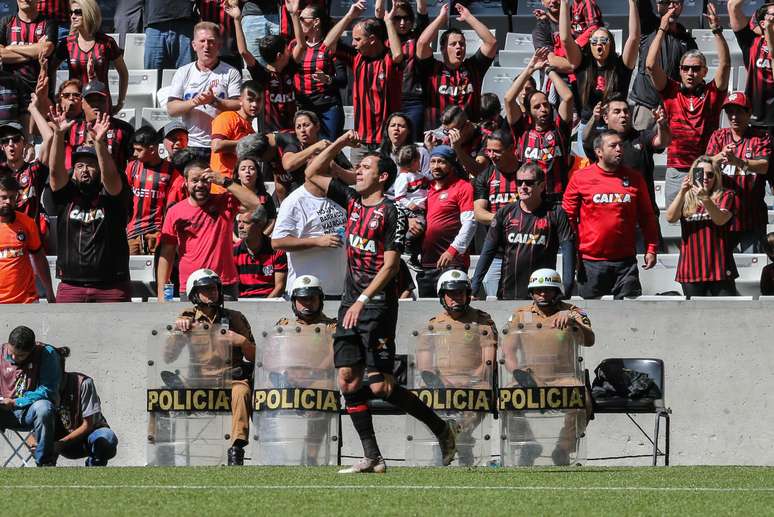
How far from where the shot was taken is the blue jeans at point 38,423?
1090 centimetres

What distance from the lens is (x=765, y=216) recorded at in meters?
13.1

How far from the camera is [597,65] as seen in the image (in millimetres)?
14461

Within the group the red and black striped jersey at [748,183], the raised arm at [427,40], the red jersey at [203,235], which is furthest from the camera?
the raised arm at [427,40]

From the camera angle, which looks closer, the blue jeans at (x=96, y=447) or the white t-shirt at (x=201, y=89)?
the blue jeans at (x=96, y=447)

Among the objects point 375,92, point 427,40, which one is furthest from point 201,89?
point 427,40

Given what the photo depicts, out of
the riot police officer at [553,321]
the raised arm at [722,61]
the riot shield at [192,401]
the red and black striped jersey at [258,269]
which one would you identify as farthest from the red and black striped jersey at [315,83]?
the riot police officer at [553,321]

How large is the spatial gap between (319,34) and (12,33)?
3586mm

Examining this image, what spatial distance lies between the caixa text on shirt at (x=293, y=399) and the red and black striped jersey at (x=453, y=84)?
4.60m

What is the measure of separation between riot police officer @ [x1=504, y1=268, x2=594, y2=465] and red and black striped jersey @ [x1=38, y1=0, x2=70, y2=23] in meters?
7.73

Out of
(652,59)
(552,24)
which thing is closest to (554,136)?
(652,59)

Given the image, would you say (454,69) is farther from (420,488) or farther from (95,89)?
(420,488)

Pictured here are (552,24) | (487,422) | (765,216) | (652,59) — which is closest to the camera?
(487,422)

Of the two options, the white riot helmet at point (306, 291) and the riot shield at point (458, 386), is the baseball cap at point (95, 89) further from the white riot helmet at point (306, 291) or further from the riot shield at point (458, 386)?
the riot shield at point (458, 386)

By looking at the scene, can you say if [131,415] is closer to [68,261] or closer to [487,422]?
[68,261]
